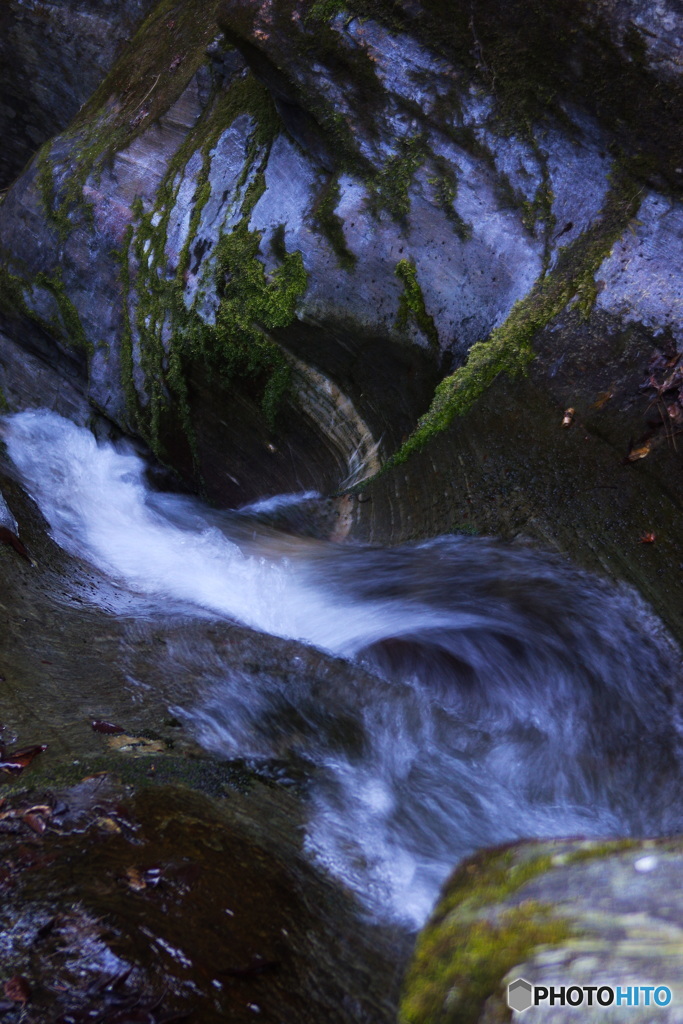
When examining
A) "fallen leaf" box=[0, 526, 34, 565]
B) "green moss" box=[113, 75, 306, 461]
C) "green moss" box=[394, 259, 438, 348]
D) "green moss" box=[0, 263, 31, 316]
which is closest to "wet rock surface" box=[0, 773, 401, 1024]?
"fallen leaf" box=[0, 526, 34, 565]

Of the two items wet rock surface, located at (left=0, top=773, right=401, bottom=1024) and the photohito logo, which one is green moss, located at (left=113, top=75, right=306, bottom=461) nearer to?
wet rock surface, located at (left=0, top=773, right=401, bottom=1024)

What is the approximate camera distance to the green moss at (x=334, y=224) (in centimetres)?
416

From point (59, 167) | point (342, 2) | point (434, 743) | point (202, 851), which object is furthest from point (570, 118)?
point (59, 167)

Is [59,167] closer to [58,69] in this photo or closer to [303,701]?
[58,69]

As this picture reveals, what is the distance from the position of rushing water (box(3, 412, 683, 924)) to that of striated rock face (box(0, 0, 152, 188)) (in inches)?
196

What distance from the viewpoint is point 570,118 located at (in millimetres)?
3562

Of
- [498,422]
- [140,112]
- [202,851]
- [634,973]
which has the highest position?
[140,112]

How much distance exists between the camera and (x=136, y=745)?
274cm

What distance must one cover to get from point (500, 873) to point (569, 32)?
138 inches

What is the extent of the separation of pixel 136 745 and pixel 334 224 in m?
2.94

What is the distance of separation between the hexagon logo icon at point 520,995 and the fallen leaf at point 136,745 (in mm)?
1440

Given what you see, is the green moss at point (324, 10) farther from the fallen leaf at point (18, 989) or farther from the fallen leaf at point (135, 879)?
the fallen leaf at point (18, 989)

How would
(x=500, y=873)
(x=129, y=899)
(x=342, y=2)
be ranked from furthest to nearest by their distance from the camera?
(x=342, y=2) → (x=500, y=873) → (x=129, y=899)

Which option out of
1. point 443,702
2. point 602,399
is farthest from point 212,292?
point 443,702
